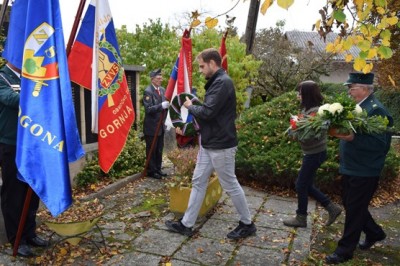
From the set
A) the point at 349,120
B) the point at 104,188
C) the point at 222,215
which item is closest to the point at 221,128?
the point at 349,120

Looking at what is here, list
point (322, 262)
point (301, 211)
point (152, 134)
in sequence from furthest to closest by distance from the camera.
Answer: point (152, 134) → point (301, 211) → point (322, 262)

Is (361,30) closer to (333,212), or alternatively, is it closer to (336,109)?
(336,109)

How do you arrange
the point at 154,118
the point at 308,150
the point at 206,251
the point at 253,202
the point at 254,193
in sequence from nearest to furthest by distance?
the point at 206,251 < the point at 308,150 < the point at 253,202 < the point at 254,193 < the point at 154,118

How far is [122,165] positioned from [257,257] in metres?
3.76

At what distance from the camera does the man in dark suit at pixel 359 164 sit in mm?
3781

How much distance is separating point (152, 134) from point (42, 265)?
3.81m

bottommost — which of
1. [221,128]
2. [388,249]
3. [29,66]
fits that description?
[388,249]

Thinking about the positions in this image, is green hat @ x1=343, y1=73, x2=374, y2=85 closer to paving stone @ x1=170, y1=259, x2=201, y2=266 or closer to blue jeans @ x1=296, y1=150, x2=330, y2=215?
blue jeans @ x1=296, y1=150, x2=330, y2=215

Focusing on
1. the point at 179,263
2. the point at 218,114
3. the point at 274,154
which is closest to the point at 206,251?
the point at 179,263

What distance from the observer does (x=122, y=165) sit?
7.16 meters

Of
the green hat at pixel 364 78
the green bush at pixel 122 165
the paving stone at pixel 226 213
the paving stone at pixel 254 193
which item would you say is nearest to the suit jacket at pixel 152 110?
the green bush at pixel 122 165

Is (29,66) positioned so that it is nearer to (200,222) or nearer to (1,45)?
(200,222)

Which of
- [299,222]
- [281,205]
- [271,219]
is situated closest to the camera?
[299,222]

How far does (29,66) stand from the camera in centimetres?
346
